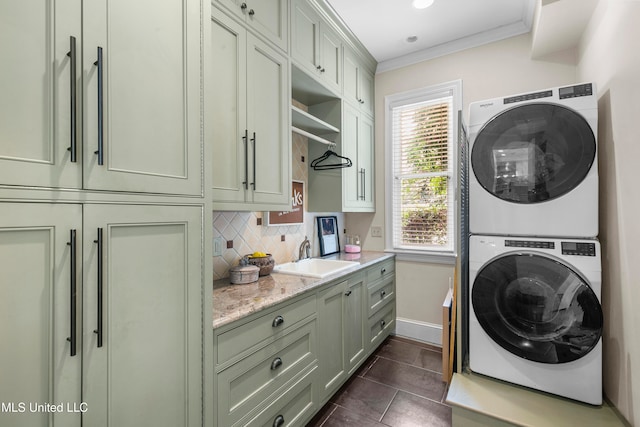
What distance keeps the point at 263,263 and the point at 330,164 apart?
1.16 m

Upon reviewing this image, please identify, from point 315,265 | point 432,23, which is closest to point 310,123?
point 315,265

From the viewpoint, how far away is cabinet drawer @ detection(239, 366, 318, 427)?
4.71ft

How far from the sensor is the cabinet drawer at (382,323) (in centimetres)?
262

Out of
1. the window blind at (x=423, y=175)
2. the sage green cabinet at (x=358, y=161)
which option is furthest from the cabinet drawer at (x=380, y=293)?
the sage green cabinet at (x=358, y=161)

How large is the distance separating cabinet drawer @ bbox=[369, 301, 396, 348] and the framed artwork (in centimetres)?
110

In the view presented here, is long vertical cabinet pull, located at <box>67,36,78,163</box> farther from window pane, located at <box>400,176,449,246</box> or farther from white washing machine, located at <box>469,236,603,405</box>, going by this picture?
window pane, located at <box>400,176,449,246</box>

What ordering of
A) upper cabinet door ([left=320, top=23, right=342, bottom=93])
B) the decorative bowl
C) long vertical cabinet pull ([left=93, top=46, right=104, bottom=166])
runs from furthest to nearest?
upper cabinet door ([left=320, top=23, right=342, bottom=93])
the decorative bowl
long vertical cabinet pull ([left=93, top=46, right=104, bottom=166])

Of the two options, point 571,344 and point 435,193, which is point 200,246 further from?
point 435,193

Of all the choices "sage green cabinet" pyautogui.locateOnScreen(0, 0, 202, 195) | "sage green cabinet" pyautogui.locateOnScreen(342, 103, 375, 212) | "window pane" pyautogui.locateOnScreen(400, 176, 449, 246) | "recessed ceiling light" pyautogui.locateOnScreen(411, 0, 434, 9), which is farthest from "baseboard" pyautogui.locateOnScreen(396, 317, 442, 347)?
"recessed ceiling light" pyautogui.locateOnScreen(411, 0, 434, 9)

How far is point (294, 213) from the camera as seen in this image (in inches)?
103

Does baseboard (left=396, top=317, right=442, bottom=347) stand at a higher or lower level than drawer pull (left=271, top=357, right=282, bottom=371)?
lower

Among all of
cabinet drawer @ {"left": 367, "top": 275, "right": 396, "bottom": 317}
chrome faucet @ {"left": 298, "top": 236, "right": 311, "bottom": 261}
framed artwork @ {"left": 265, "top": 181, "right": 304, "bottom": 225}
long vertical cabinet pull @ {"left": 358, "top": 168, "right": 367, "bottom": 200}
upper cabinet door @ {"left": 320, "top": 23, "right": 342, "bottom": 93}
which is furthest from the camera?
long vertical cabinet pull @ {"left": 358, "top": 168, "right": 367, "bottom": 200}

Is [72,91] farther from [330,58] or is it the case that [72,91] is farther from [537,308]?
[537,308]

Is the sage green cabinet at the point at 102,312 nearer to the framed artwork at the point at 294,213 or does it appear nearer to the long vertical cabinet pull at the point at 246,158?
the long vertical cabinet pull at the point at 246,158
